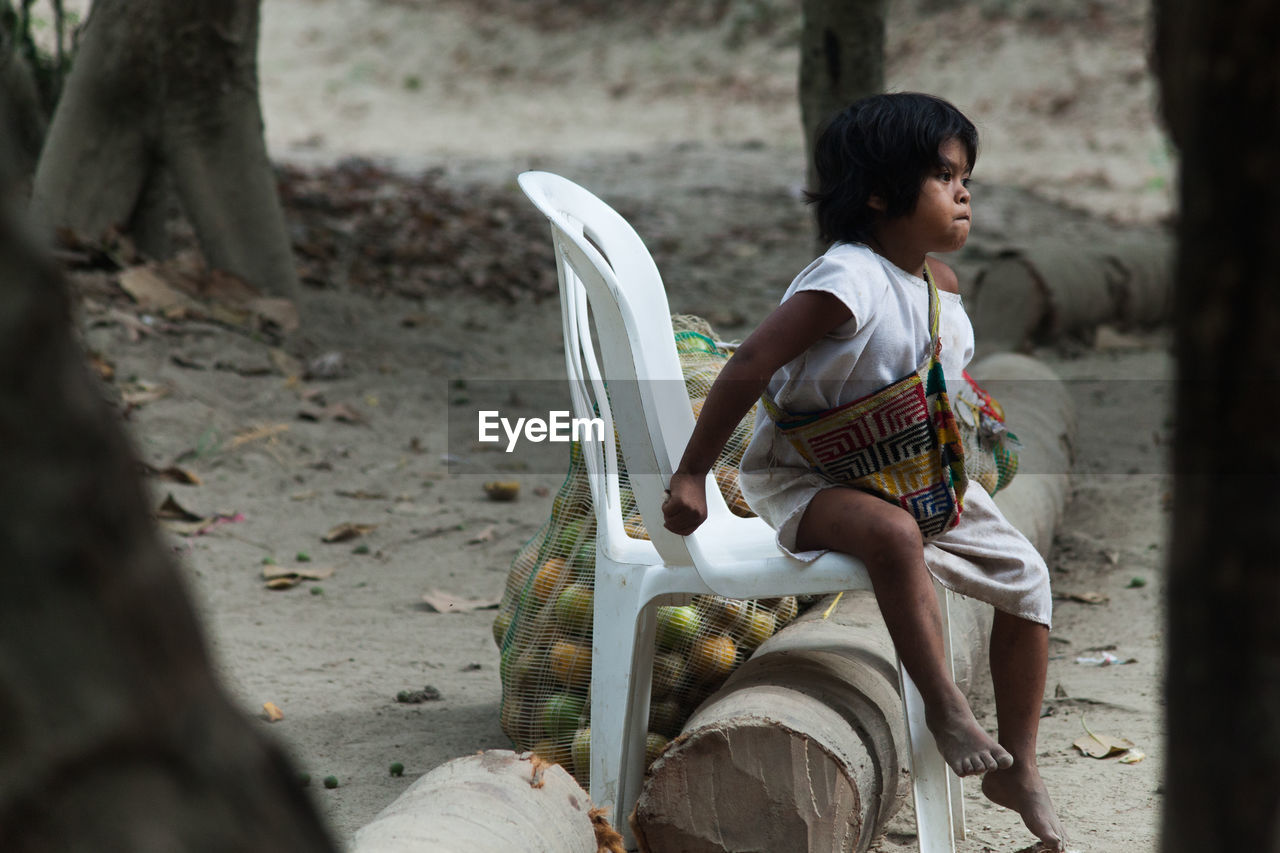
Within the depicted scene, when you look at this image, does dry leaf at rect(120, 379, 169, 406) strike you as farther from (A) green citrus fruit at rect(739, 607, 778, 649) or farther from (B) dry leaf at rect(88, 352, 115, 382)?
(A) green citrus fruit at rect(739, 607, 778, 649)

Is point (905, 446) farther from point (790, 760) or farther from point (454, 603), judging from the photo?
point (454, 603)

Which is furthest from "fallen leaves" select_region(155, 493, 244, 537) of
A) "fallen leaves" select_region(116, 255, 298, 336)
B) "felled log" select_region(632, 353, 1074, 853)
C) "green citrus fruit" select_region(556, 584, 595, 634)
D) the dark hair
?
the dark hair

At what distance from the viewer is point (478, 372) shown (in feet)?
23.4

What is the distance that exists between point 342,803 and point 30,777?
2249mm

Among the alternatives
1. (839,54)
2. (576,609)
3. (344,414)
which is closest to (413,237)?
(344,414)

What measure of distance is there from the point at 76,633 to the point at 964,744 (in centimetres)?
172

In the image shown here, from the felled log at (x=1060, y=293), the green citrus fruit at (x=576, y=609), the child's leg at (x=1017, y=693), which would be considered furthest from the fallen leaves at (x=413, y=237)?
the child's leg at (x=1017, y=693)

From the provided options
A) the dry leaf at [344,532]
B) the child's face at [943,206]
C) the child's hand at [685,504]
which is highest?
the child's face at [943,206]

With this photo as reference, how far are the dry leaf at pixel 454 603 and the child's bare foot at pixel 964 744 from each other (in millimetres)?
2418

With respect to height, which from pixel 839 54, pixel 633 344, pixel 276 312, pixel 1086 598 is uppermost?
pixel 839 54

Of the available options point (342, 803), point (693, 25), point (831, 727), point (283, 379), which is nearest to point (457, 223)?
point (283, 379)

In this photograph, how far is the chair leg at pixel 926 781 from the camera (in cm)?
225

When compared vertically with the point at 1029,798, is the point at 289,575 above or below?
below

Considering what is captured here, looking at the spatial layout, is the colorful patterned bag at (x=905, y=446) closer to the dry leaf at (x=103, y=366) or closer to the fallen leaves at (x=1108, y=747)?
the fallen leaves at (x=1108, y=747)
